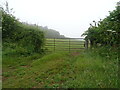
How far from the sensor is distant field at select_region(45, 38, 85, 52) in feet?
28.7

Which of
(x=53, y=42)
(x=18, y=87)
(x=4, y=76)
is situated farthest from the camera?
(x=53, y=42)

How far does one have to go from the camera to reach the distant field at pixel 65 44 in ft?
28.7

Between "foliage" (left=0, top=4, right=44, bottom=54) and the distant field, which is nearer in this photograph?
"foliage" (left=0, top=4, right=44, bottom=54)

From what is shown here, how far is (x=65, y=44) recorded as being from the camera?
9875mm

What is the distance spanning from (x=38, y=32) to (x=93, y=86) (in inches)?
215

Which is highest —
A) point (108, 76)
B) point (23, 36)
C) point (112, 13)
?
point (112, 13)

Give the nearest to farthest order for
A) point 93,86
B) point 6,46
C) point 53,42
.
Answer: point 93,86, point 6,46, point 53,42

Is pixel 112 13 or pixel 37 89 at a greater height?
pixel 112 13

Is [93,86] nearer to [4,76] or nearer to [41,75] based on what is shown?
[41,75]

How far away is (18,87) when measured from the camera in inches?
96.7

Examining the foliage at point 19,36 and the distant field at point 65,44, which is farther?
the distant field at point 65,44

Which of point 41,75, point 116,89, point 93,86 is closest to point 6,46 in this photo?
point 41,75

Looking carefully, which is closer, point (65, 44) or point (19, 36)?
point (19, 36)

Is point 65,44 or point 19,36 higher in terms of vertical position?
point 19,36
